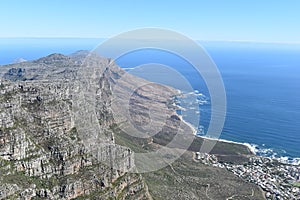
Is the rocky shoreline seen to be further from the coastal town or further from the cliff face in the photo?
the cliff face

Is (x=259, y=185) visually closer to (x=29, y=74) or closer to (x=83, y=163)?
(x=83, y=163)

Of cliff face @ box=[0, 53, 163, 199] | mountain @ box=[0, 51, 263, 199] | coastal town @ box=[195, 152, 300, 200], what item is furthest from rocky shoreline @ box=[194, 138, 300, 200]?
cliff face @ box=[0, 53, 163, 199]

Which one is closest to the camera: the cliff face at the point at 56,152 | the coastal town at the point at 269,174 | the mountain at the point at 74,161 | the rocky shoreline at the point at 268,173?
the cliff face at the point at 56,152

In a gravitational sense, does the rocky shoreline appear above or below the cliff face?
below

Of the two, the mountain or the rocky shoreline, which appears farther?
the rocky shoreline

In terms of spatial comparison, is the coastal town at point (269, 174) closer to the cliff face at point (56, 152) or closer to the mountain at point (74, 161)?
the mountain at point (74, 161)

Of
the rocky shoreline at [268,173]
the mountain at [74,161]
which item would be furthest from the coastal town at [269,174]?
the mountain at [74,161]
